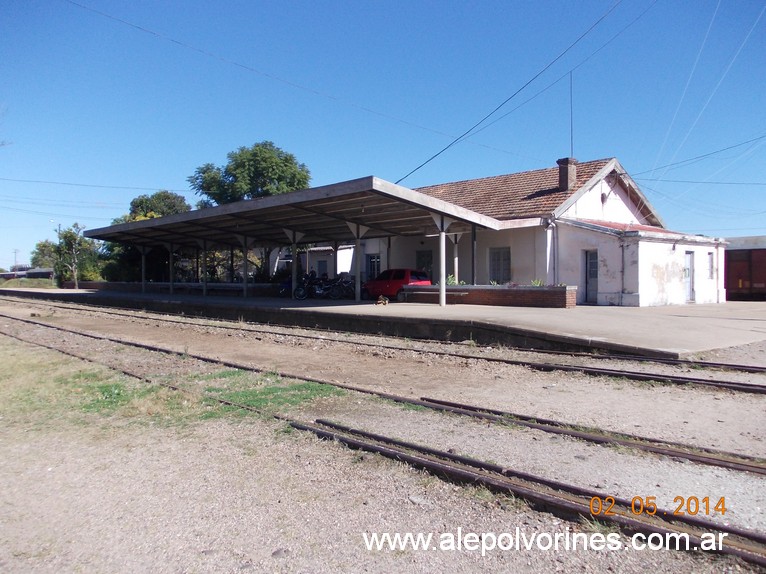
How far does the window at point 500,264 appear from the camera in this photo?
25.3m

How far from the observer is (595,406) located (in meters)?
7.32

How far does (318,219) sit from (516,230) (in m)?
8.65

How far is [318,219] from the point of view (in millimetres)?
24406

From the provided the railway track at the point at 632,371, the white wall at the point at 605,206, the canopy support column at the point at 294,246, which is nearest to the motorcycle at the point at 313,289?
the canopy support column at the point at 294,246

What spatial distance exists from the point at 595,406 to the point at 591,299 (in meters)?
16.8

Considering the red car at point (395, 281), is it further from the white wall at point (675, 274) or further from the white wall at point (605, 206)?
the white wall at point (675, 274)

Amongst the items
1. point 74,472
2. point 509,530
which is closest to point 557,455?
point 509,530

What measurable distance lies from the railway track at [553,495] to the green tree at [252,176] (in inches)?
1381

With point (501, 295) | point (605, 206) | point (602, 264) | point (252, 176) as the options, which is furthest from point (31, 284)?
point (602, 264)

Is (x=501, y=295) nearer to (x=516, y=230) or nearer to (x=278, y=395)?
(x=516, y=230)

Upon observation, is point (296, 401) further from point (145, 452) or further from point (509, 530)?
point (509, 530)

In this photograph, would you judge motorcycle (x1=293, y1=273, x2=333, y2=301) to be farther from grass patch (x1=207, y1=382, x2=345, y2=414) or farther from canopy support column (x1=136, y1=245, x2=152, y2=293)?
grass patch (x1=207, y1=382, x2=345, y2=414)

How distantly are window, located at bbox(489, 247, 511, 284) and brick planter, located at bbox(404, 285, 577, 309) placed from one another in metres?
3.93
